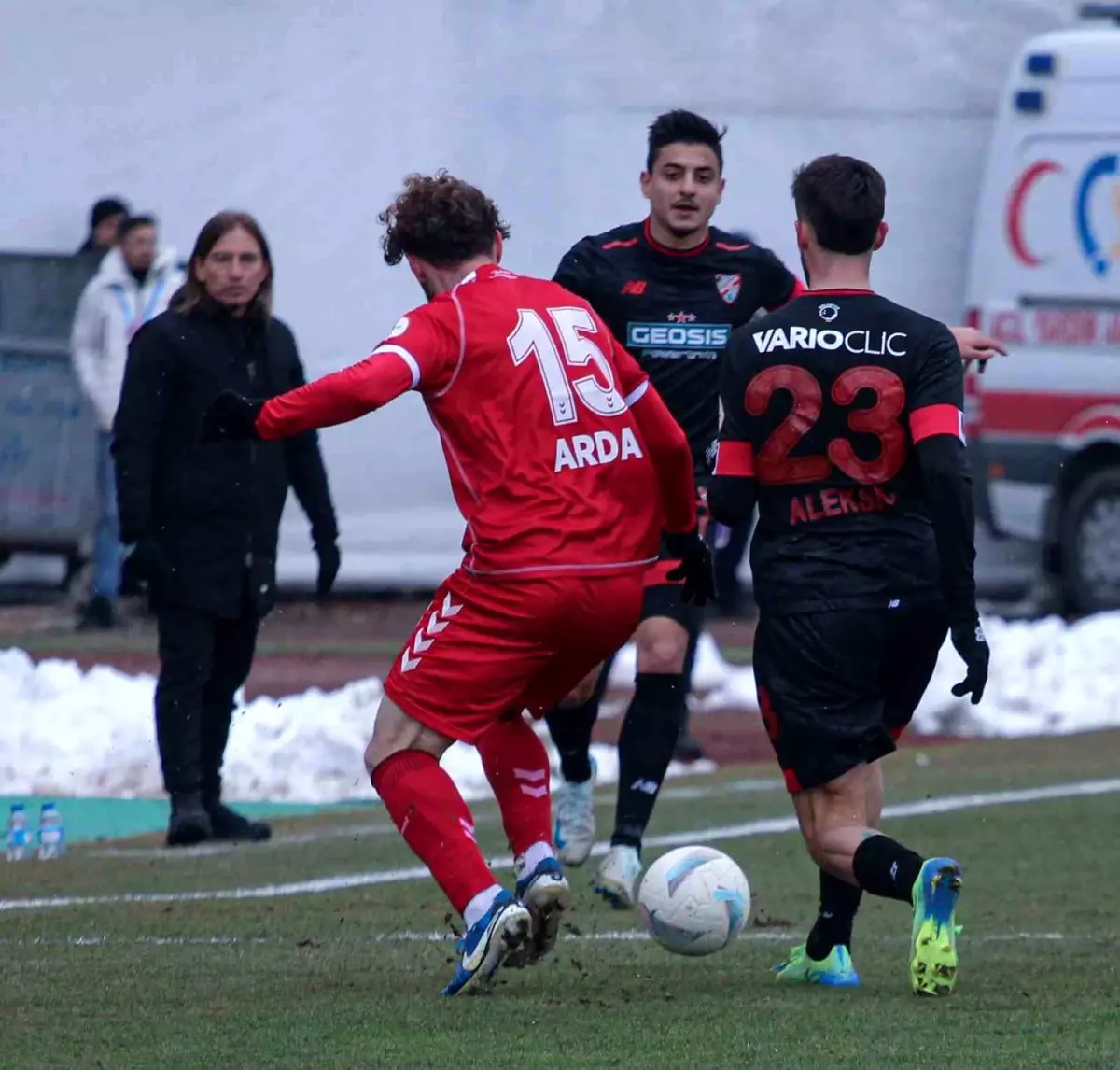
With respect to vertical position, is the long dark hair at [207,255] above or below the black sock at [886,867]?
above

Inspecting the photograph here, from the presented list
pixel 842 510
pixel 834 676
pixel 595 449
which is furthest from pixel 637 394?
pixel 834 676

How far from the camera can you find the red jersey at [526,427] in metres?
5.99

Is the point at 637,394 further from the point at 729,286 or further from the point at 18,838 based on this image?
the point at 18,838

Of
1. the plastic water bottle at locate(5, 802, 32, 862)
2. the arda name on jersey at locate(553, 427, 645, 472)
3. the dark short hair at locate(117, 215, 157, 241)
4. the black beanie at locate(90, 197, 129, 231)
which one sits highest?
the black beanie at locate(90, 197, 129, 231)

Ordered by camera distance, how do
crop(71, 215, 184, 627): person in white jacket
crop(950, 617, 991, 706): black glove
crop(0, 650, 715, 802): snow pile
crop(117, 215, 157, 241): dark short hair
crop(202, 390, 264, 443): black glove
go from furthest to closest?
1. crop(71, 215, 184, 627): person in white jacket
2. crop(117, 215, 157, 241): dark short hair
3. crop(0, 650, 715, 802): snow pile
4. crop(202, 390, 264, 443): black glove
5. crop(950, 617, 991, 706): black glove

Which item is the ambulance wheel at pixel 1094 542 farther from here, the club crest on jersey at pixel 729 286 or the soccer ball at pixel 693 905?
the soccer ball at pixel 693 905

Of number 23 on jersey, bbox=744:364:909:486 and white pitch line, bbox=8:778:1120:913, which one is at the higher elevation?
number 23 on jersey, bbox=744:364:909:486

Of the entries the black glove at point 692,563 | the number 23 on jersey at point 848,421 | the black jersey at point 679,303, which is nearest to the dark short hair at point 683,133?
the black jersey at point 679,303

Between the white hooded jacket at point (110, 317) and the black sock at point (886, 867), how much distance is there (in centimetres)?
894

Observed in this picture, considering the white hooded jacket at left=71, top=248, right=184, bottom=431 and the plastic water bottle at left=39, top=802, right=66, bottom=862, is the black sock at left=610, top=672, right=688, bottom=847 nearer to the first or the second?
the plastic water bottle at left=39, top=802, right=66, bottom=862

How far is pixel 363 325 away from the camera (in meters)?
16.1

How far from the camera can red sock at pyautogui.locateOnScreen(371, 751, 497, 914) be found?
19.6 feet

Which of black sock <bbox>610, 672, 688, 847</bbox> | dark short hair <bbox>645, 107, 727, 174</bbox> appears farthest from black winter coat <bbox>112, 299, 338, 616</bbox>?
dark short hair <bbox>645, 107, 727, 174</bbox>

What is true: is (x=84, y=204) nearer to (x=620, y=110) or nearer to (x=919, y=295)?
(x=620, y=110)
